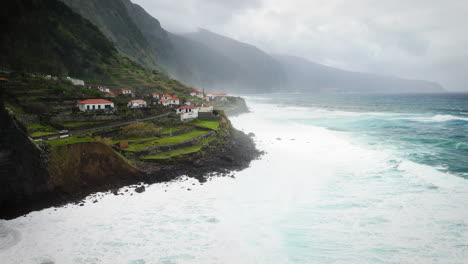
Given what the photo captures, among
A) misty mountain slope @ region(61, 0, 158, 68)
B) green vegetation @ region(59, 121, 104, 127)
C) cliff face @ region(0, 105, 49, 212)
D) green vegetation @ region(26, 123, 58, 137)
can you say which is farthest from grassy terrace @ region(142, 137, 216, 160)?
misty mountain slope @ region(61, 0, 158, 68)

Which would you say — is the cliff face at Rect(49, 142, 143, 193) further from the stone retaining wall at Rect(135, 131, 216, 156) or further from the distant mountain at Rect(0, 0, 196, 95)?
the distant mountain at Rect(0, 0, 196, 95)

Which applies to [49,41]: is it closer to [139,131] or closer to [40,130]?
[40,130]

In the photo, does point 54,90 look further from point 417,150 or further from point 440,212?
point 417,150

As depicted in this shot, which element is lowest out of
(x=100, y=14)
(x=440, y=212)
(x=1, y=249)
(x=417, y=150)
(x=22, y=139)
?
(x=1, y=249)

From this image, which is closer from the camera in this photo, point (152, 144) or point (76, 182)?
point (76, 182)

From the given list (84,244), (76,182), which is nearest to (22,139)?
(76,182)

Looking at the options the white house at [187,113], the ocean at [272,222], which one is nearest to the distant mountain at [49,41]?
the white house at [187,113]

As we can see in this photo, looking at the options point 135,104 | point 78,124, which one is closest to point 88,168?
point 78,124

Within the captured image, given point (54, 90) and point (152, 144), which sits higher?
point (54, 90)

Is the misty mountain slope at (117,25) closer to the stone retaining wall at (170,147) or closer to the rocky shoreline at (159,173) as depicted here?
the stone retaining wall at (170,147)
